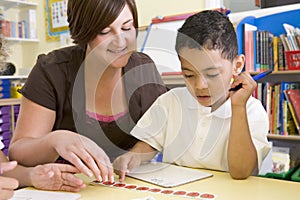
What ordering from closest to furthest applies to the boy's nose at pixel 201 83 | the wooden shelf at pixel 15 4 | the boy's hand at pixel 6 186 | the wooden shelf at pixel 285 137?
the boy's hand at pixel 6 186 < the boy's nose at pixel 201 83 < the wooden shelf at pixel 285 137 < the wooden shelf at pixel 15 4

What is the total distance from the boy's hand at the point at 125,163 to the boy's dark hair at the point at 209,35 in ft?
0.89

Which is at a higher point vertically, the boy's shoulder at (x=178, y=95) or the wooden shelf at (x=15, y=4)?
the wooden shelf at (x=15, y=4)

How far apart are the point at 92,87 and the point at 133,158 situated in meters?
0.28

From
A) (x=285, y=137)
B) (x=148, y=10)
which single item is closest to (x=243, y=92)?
(x=285, y=137)

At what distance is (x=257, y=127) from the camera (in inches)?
32.3

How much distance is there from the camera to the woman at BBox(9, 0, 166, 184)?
834mm

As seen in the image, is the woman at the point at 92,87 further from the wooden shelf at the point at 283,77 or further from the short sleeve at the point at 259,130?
the wooden shelf at the point at 283,77

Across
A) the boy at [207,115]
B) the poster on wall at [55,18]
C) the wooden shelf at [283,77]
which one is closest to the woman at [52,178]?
the boy at [207,115]

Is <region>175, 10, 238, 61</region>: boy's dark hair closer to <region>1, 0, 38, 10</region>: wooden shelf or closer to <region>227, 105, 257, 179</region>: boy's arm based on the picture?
<region>227, 105, 257, 179</region>: boy's arm

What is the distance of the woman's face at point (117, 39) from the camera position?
0.84 meters

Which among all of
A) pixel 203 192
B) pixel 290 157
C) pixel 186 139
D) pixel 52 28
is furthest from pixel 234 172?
pixel 52 28

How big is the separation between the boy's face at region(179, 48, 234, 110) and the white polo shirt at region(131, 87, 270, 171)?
5cm

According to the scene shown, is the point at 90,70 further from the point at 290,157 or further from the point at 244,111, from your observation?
the point at 290,157

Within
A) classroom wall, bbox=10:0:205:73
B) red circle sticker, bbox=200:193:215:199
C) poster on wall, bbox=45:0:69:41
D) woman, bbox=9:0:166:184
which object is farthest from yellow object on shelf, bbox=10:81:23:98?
red circle sticker, bbox=200:193:215:199
